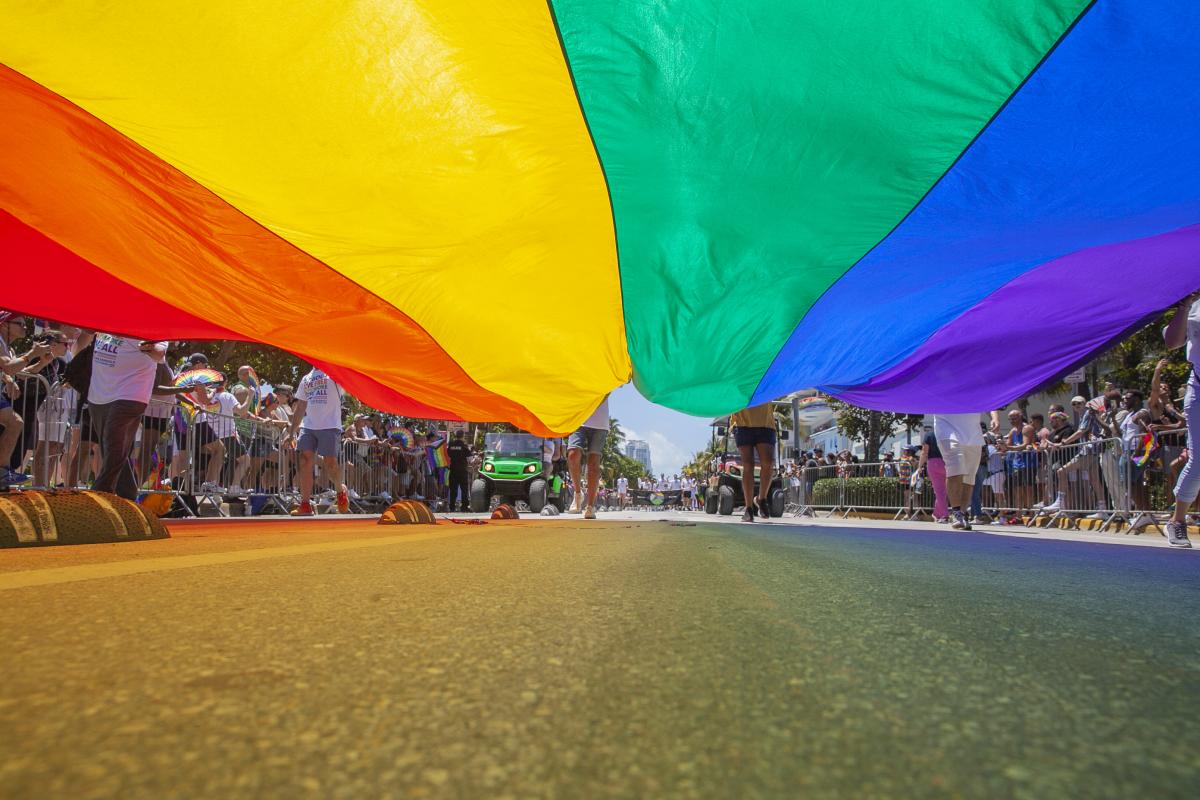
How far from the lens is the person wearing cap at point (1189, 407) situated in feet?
15.3

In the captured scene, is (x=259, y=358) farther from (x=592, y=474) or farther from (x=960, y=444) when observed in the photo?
(x=960, y=444)

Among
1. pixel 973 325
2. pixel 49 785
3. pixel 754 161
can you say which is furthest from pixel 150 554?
pixel 973 325

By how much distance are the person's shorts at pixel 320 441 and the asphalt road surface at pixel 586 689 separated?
21.3ft

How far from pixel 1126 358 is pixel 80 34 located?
2047cm

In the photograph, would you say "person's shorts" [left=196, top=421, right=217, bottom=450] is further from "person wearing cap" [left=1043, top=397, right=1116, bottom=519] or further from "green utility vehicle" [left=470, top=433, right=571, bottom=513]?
"person wearing cap" [left=1043, top=397, right=1116, bottom=519]

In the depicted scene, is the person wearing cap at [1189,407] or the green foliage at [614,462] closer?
the person wearing cap at [1189,407]

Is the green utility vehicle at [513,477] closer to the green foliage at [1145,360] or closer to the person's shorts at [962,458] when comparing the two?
the person's shorts at [962,458]

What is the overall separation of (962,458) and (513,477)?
8632 mm

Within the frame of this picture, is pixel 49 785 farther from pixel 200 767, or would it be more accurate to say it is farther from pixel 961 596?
pixel 961 596

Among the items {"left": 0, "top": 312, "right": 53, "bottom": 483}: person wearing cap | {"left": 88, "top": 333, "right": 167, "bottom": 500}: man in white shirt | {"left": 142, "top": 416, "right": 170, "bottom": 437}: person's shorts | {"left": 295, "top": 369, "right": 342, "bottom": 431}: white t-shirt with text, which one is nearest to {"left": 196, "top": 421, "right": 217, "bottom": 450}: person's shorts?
{"left": 142, "top": 416, "right": 170, "bottom": 437}: person's shorts

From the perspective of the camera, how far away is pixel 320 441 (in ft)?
28.1

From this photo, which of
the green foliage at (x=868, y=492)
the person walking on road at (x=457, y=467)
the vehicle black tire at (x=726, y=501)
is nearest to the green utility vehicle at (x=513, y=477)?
the person walking on road at (x=457, y=467)

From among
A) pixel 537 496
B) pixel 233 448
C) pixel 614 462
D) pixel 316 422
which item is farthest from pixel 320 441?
pixel 614 462

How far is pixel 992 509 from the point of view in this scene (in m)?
10.9
